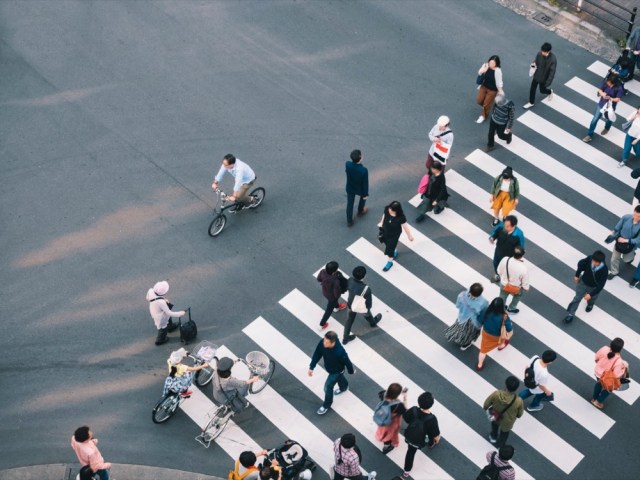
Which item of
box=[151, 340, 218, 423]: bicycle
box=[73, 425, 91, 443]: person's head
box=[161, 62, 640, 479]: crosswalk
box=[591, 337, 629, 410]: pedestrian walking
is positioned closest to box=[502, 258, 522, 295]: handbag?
box=[161, 62, 640, 479]: crosswalk

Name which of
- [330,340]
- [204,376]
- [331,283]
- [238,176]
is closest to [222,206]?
[238,176]

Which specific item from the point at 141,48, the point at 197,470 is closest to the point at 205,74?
the point at 141,48

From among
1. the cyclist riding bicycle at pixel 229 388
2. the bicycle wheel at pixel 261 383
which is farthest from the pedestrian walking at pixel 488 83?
the cyclist riding bicycle at pixel 229 388

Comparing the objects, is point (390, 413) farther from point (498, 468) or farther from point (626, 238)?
point (626, 238)

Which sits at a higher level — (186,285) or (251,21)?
(251,21)

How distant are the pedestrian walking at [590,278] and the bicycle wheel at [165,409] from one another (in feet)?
24.7

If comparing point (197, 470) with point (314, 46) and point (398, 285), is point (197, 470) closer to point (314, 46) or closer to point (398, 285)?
point (398, 285)

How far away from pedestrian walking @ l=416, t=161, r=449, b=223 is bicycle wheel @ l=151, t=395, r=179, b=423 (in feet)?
21.2

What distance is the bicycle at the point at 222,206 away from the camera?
1777 centimetres

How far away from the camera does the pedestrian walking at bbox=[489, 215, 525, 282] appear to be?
15852mm

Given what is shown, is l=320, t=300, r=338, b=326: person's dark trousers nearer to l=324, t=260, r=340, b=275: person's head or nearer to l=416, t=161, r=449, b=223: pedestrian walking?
l=324, t=260, r=340, b=275: person's head

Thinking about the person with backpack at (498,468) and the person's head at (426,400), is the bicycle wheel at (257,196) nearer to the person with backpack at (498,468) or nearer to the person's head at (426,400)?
the person's head at (426,400)

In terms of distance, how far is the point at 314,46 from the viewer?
21781 millimetres

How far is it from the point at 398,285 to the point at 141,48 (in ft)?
31.1
